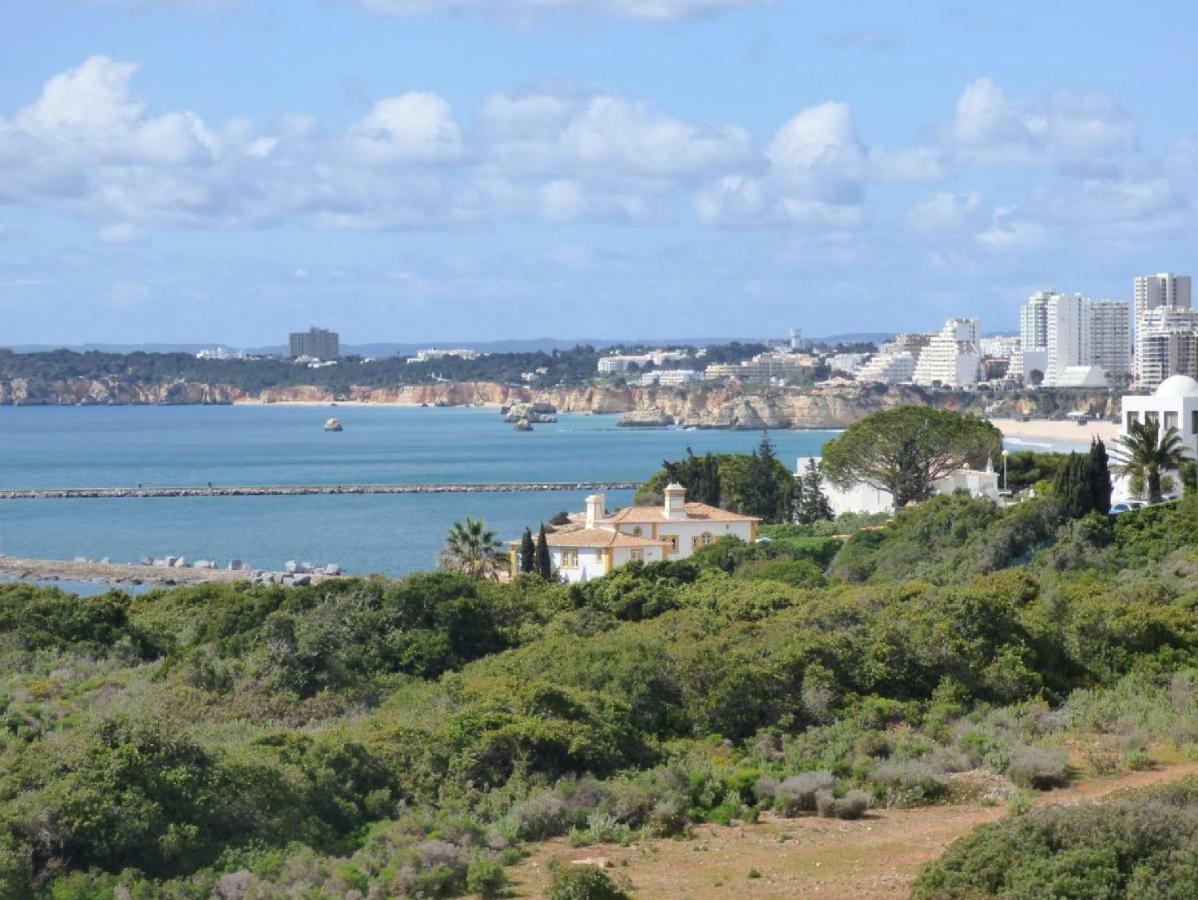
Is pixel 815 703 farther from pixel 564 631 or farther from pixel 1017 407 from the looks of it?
pixel 1017 407

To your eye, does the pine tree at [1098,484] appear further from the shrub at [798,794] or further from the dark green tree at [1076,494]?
the shrub at [798,794]

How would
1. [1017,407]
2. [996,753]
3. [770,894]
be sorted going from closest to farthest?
[770,894] < [996,753] < [1017,407]

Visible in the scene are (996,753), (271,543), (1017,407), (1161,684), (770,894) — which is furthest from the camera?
(1017,407)

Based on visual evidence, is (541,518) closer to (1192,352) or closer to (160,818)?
(160,818)

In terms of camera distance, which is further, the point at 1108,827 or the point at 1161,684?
the point at 1161,684

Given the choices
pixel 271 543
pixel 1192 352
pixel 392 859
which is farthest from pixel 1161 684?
pixel 1192 352

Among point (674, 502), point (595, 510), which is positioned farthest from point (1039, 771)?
point (595, 510)
